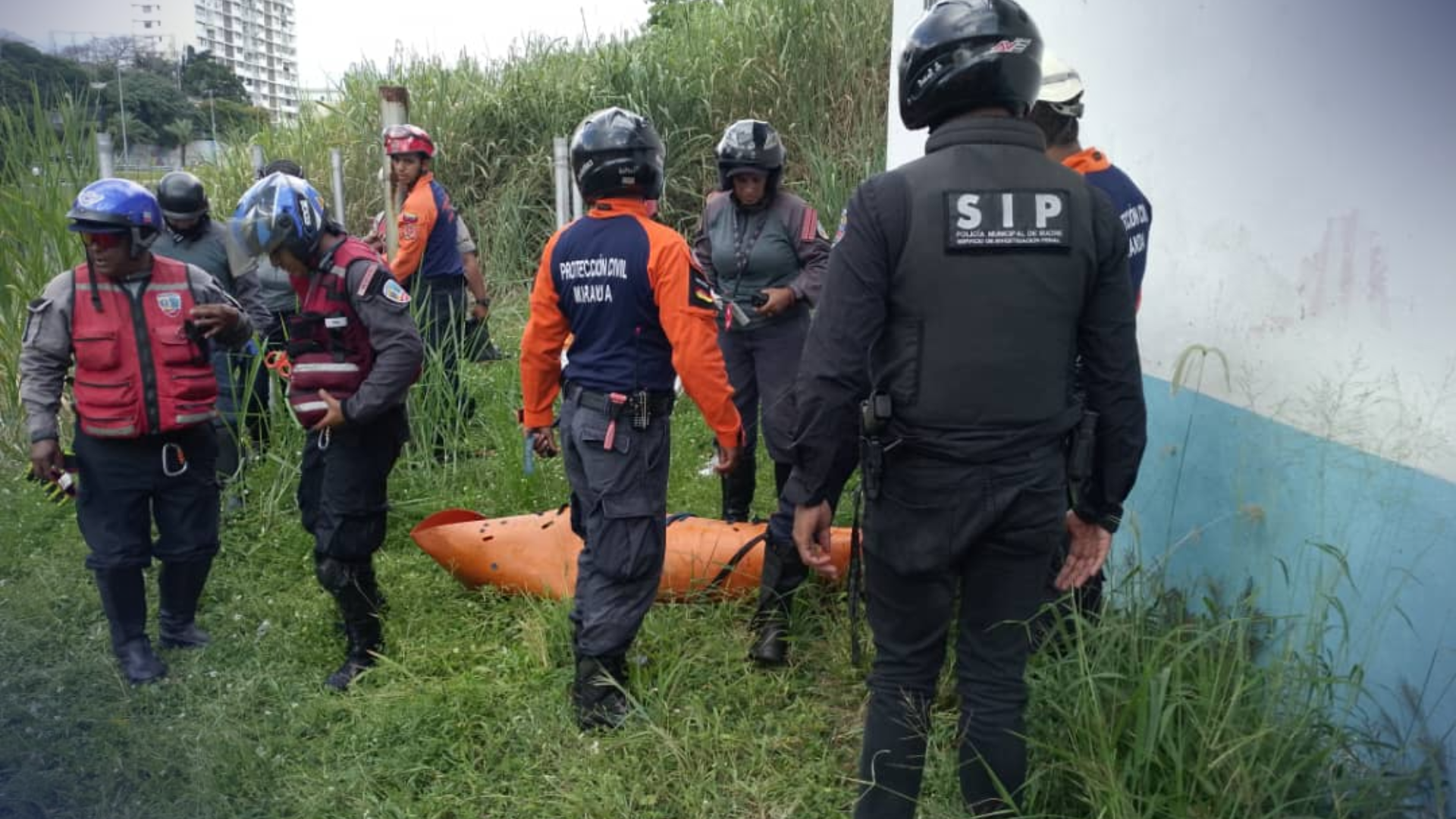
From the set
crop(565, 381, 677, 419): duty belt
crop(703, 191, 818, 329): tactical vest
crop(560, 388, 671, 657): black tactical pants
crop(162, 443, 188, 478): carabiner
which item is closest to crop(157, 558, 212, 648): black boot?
crop(162, 443, 188, 478): carabiner

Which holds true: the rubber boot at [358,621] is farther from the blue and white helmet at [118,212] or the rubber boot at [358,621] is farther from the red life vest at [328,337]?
the blue and white helmet at [118,212]

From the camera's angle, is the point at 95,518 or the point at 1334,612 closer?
the point at 1334,612

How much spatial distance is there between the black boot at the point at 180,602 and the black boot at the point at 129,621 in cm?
13

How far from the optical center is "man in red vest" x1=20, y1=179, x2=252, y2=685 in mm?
3650

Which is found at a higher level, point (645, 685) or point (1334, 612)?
point (1334, 612)

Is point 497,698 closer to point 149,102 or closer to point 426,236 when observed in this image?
point 149,102

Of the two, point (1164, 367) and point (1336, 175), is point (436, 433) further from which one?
point (1336, 175)

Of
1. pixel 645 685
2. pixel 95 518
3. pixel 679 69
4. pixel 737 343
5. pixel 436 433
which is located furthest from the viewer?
pixel 679 69

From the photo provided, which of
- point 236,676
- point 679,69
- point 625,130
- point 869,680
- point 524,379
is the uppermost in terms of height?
point 679,69

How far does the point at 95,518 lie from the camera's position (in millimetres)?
3756

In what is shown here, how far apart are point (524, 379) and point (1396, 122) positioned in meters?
2.52

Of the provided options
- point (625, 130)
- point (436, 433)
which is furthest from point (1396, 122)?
point (436, 433)

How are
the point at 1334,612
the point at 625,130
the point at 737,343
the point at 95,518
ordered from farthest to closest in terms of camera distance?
the point at 737,343, the point at 95,518, the point at 625,130, the point at 1334,612

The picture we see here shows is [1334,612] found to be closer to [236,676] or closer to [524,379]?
[524,379]
